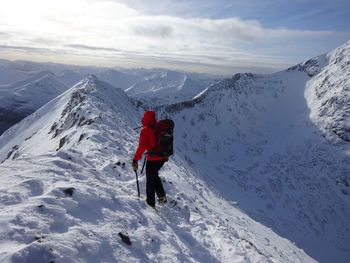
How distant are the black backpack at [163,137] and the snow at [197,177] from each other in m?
2.00

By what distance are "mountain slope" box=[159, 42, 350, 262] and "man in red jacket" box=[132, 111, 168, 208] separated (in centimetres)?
4431

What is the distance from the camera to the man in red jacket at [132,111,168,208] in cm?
1105

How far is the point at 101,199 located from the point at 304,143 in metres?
90.0

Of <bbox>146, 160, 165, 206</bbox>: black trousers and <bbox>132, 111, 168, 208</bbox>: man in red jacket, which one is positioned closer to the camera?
<bbox>132, 111, 168, 208</bbox>: man in red jacket

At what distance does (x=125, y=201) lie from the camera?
1151 centimetres

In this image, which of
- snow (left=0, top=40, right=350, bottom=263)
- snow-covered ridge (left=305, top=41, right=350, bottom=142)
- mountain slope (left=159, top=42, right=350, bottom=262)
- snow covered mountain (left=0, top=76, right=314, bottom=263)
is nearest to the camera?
snow covered mountain (left=0, top=76, right=314, bottom=263)

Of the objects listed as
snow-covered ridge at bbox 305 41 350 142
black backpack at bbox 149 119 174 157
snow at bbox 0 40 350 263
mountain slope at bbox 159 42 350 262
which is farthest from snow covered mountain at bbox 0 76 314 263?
snow-covered ridge at bbox 305 41 350 142

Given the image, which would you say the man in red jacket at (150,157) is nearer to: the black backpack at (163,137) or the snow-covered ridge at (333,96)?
the black backpack at (163,137)

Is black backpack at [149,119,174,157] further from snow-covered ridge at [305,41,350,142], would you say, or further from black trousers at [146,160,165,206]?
snow-covered ridge at [305,41,350,142]

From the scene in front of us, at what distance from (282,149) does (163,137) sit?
88.0m

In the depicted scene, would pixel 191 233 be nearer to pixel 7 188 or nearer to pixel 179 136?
pixel 7 188

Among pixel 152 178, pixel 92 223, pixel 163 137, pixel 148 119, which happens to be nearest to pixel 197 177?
pixel 152 178

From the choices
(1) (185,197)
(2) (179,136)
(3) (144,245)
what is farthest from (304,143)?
(3) (144,245)

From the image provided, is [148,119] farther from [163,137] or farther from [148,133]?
[163,137]
